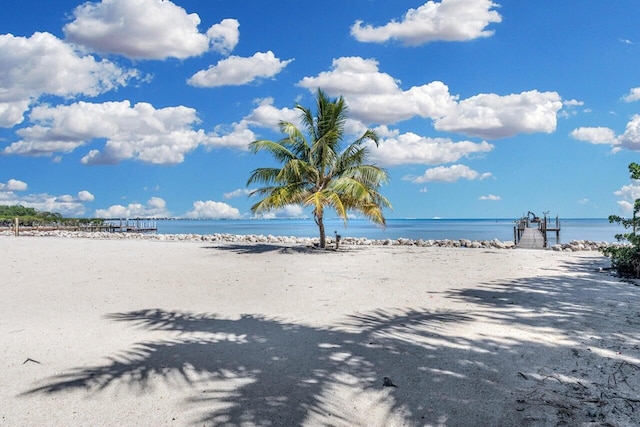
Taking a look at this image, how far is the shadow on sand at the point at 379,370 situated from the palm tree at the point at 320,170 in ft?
36.8

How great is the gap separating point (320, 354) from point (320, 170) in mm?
13976

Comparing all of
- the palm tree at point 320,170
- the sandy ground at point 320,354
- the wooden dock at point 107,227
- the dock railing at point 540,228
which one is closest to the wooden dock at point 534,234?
the dock railing at point 540,228

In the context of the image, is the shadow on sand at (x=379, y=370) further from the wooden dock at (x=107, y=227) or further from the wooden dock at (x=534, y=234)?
the wooden dock at (x=107, y=227)

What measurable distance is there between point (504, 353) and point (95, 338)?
4.65 meters

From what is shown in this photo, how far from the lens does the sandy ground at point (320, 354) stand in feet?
11.0

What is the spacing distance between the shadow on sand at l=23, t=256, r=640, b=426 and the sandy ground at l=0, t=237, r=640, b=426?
0.05ft

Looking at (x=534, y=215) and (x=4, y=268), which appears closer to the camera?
(x=4, y=268)

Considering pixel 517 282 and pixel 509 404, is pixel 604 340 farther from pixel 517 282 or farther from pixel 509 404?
pixel 517 282

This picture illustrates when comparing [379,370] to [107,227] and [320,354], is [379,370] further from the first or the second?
[107,227]

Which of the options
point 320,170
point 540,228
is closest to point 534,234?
point 540,228

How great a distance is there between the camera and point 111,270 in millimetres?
11359

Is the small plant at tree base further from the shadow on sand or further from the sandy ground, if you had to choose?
the shadow on sand

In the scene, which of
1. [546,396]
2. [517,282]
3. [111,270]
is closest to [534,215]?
[517,282]

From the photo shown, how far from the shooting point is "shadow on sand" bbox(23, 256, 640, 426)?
3.33 m
